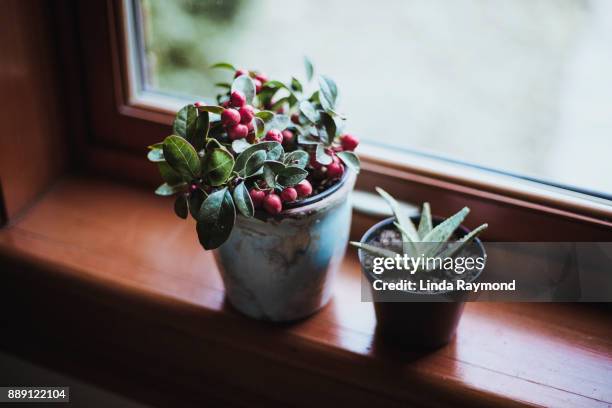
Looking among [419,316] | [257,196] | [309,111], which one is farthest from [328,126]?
[419,316]

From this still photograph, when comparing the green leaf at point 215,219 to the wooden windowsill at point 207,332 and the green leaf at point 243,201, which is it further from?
the wooden windowsill at point 207,332

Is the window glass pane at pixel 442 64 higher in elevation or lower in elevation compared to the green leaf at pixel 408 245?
higher

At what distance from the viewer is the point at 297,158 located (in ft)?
2.44

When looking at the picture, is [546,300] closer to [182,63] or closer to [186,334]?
[186,334]

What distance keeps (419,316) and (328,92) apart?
0.98 ft

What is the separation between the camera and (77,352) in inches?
42.8

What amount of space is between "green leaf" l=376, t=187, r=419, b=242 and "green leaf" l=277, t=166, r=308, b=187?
149 millimetres

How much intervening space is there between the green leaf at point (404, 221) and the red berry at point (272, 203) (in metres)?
0.17

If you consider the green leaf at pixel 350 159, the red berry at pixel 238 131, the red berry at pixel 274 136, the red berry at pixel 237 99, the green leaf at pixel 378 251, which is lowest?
the green leaf at pixel 378 251

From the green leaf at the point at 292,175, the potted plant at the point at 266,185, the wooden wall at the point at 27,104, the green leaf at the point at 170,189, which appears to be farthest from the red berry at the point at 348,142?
the wooden wall at the point at 27,104

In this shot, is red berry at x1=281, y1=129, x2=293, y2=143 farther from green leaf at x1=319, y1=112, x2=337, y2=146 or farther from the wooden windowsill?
the wooden windowsill

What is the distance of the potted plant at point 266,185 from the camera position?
70 centimetres

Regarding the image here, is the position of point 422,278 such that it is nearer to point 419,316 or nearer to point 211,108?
point 419,316

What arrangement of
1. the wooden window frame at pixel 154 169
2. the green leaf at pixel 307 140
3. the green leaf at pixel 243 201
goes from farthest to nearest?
the wooden window frame at pixel 154 169
the green leaf at pixel 307 140
the green leaf at pixel 243 201
